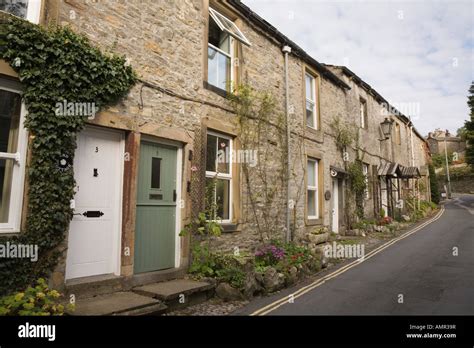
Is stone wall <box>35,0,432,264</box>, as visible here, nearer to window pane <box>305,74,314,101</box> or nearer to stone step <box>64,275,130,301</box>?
window pane <box>305,74,314,101</box>

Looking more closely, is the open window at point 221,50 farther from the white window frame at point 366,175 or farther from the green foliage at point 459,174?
the green foliage at point 459,174

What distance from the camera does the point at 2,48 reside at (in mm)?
4145

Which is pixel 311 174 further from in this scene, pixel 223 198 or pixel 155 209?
pixel 155 209

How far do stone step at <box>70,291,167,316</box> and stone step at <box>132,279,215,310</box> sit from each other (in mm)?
159

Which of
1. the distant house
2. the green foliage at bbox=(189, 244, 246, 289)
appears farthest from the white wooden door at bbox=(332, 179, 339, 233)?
the distant house

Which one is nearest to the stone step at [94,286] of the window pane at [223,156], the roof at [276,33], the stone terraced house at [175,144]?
the stone terraced house at [175,144]

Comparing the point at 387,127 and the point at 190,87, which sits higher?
the point at 387,127

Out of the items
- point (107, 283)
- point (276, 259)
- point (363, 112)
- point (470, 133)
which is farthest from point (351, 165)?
point (470, 133)

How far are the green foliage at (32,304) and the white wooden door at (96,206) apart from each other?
82 centimetres

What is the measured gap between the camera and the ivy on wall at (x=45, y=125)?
4.19m

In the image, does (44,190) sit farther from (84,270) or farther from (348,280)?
(348,280)

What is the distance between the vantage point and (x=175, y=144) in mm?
6441

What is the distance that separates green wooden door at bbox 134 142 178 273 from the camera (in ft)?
Answer: 18.9

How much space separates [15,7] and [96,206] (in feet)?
10.2
